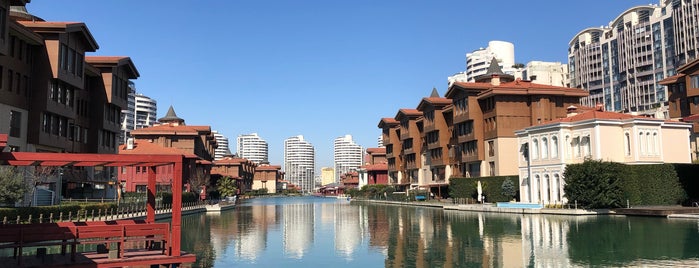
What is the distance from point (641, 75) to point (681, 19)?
19604mm

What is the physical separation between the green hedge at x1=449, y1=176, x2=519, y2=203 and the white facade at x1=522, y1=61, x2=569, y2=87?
427 ft

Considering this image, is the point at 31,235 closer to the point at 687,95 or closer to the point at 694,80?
the point at 694,80

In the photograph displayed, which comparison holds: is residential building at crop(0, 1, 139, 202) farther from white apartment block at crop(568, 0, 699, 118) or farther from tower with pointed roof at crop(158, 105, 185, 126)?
white apartment block at crop(568, 0, 699, 118)

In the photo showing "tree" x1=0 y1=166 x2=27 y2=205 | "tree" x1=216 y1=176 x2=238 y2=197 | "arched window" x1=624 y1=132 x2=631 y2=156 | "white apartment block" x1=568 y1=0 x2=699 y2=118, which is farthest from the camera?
"white apartment block" x1=568 y1=0 x2=699 y2=118

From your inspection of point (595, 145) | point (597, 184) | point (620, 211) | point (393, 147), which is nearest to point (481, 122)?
point (595, 145)

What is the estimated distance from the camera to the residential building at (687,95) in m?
76.9

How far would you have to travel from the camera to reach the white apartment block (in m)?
139

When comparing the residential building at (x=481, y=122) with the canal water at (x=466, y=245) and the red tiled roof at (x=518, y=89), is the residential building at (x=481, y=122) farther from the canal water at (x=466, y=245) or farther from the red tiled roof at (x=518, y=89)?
the canal water at (x=466, y=245)

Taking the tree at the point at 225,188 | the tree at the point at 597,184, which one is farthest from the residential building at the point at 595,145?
the tree at the point at 225,188

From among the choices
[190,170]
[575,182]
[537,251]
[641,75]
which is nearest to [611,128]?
[575,182]

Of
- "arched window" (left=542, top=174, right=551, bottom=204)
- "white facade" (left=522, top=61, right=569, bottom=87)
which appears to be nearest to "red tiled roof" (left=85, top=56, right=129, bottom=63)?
"arched window" (left=542, top=174, right=551, bottom=204)

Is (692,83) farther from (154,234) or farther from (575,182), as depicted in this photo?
(154,234)

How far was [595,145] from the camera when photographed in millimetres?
57250

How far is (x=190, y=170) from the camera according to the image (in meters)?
99.9
